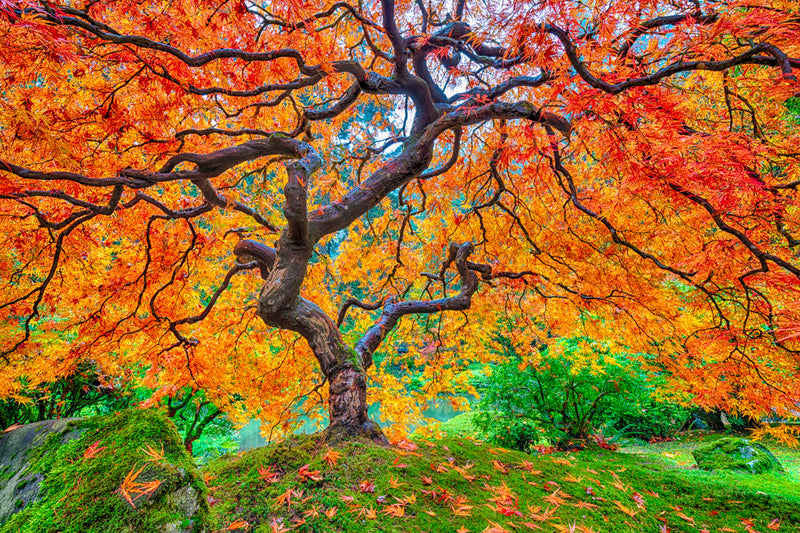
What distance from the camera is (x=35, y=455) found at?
1.03m

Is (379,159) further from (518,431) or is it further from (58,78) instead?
(518,431)

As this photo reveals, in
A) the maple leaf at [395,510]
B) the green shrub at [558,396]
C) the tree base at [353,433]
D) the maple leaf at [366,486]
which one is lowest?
the green shrub at [558,396]

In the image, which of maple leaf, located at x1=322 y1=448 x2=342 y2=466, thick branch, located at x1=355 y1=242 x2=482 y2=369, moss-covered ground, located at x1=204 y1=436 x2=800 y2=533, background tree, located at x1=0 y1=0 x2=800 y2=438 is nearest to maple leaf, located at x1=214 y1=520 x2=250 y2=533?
moss-covered ground, located at x1=204 y1=436 x2=800 y2=533

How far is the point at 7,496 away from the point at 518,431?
4308 millimetres

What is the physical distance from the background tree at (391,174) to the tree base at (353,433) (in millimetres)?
24

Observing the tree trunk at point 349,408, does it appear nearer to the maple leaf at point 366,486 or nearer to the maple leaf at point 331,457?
the maple leaf at point 331,457

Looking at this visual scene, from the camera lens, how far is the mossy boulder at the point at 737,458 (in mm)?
3639

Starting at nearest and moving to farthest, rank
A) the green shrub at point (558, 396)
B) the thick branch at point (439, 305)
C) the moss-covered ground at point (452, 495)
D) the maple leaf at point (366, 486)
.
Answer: the moss-covered ground at point (452, 495) < the maple leaf at point (366, 486) < the thick branch at point (439, 305) < the green shrub at point (558, 396)

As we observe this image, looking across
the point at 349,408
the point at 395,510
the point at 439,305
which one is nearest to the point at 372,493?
the point at 395,510

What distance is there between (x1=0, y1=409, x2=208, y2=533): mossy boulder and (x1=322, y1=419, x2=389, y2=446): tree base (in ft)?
3.90

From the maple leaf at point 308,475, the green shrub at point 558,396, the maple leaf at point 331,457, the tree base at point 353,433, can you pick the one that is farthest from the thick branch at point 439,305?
the green shrub at point 558,396

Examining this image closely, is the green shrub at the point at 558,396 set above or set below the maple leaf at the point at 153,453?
below

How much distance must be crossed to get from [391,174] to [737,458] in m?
5.11

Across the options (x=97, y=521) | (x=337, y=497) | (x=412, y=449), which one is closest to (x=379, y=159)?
(x=412, y=449)
